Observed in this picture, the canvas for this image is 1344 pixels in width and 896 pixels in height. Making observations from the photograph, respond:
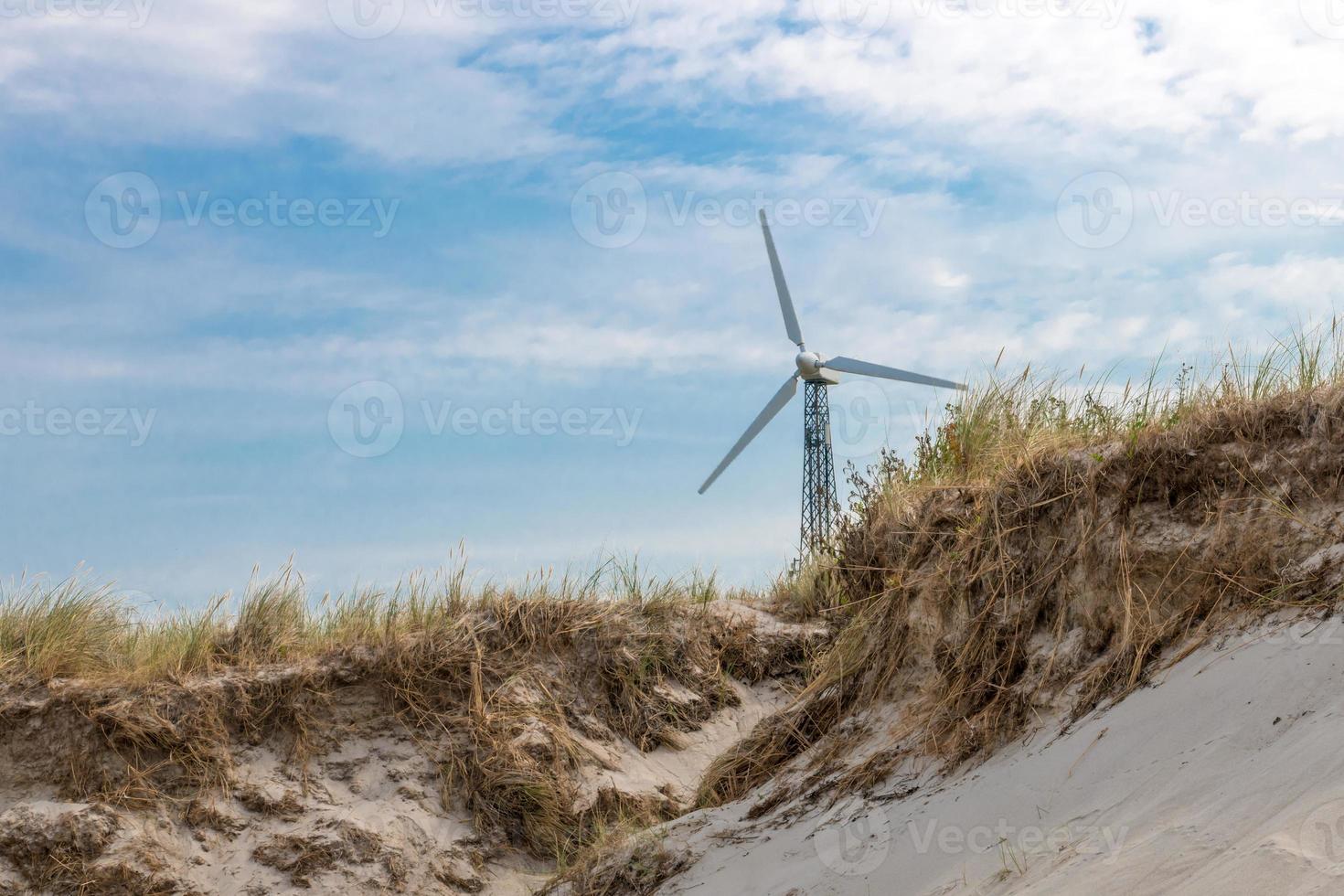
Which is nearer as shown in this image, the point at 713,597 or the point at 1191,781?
the point at 1191,781

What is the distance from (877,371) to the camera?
19.9m

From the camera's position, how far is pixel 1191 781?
4.20 m

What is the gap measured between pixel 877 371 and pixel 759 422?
8.66 feet

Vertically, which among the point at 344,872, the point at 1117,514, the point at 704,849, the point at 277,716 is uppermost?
the point at 1117,514

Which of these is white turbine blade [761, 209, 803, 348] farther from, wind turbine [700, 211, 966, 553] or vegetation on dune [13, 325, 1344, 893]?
vegetation on dune [13, 325, 1344, 893]

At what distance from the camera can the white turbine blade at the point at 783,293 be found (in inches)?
864

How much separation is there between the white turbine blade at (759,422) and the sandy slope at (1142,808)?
41.5ft

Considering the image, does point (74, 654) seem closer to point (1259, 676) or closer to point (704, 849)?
point (704, 849)

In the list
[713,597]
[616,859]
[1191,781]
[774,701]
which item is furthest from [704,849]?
[713,597]

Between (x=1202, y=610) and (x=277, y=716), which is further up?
(x=1202, y=610)

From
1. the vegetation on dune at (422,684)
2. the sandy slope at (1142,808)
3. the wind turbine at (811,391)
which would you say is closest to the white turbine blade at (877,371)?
the wind turbine at (811,391)

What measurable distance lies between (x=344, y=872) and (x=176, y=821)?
151 cm

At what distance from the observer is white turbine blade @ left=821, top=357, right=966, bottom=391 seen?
738 inches

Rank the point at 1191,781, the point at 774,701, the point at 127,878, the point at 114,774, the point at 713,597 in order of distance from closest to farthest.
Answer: the point at 1191,781, the point at 127,878, the point at 114,774, the point at 774,701, the point at 713,597
